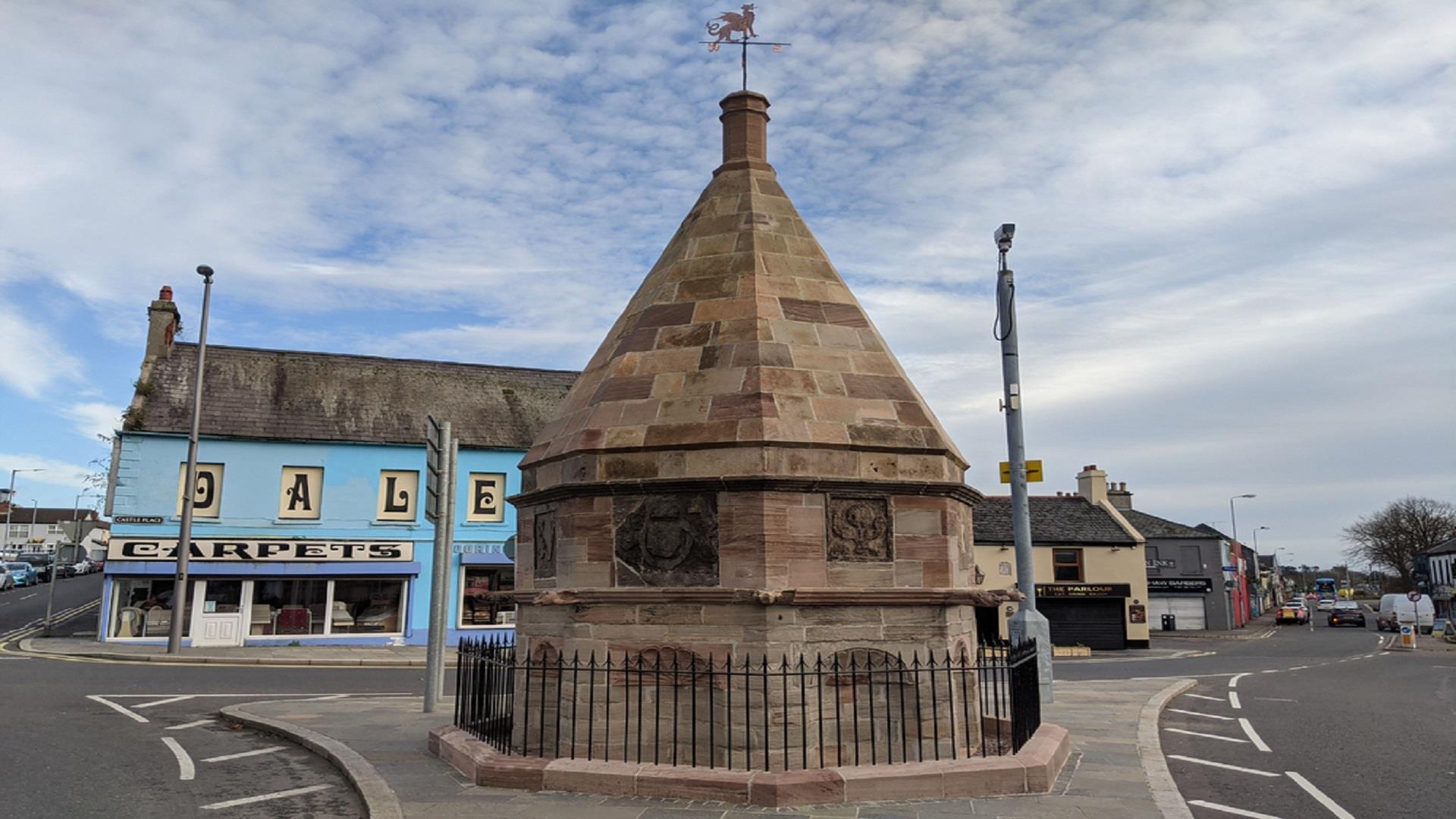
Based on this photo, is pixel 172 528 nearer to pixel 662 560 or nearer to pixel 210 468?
pixel 210 468

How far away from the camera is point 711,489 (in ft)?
28.5

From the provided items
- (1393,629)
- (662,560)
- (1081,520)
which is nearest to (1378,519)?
(1393,629)

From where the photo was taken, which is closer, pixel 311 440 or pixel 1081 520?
pixel 311 440

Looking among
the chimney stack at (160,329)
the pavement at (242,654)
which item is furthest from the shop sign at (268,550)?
the chimney stack at (160,329)

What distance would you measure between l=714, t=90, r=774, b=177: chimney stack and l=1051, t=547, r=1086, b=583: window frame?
30.0 m

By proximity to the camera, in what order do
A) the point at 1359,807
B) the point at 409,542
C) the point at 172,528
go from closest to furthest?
1. the point at 1359,807
2. the point at 172,528
3. the point at 409,542

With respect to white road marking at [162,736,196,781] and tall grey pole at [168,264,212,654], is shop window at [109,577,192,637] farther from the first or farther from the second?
white road marking at [162,736,196,781]

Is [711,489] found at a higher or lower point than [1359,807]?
higher

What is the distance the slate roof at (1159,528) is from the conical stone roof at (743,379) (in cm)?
4281

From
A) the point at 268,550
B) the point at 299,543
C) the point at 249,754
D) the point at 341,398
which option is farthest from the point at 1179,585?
the point at 249,754

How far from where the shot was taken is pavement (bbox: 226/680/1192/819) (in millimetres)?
7273

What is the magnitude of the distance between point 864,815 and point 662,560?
2.86 metres

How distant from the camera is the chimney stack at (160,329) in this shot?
28.0m

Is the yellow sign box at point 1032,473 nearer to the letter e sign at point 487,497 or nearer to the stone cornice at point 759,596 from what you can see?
the stone cornice at point 759,596
